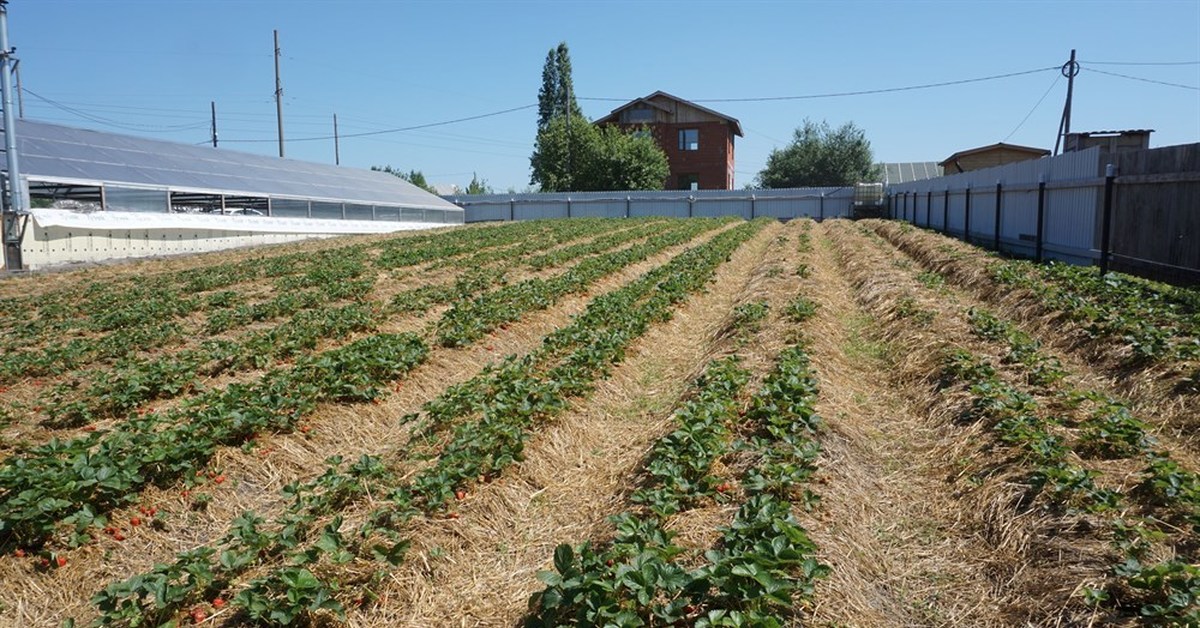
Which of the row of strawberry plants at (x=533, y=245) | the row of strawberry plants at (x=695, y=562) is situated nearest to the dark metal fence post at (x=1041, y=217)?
the row of strawberry plants at (x=533, y=245)

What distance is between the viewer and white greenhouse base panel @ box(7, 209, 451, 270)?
22406 mm

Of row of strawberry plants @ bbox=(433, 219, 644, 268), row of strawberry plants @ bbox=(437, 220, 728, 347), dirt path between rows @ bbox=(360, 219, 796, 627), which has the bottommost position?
dirt path between rows @ bbox=(360, 219, 796, 627)

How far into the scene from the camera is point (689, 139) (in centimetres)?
6825

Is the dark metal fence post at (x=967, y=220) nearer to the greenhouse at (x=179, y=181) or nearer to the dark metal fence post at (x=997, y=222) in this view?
the dark metal fence post at (x=997, y=222)

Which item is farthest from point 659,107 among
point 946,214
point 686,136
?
point 946,214

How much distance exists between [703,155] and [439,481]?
215 ft

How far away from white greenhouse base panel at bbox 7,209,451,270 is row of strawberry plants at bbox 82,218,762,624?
63.2 feet

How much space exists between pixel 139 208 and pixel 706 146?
1961 inches

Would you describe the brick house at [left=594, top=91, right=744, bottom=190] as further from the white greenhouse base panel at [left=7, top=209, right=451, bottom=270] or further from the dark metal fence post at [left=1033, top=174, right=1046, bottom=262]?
the dark metal fence post at [left=1033, top=174, right=1046, bottom=262]

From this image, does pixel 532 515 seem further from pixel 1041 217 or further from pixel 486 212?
pixel 486 212

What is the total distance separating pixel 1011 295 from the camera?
1241 centimetres

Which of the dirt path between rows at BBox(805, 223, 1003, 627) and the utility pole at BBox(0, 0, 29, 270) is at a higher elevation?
the utility pole at BBox(0, 0, 29, 270)

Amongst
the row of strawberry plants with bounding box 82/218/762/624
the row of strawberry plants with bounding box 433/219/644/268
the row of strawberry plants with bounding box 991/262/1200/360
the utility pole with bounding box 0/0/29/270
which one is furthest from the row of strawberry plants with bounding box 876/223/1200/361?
the utility pole with bounding box 0/0/29/270

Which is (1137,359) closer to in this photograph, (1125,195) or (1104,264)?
(1104,264)
